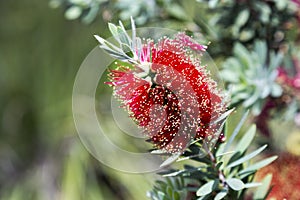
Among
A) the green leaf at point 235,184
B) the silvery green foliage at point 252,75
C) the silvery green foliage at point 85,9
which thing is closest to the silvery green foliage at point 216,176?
the green leaf at point 235,184

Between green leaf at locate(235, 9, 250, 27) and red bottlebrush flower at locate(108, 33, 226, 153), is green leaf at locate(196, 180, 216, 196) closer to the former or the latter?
red bottlebrush flower at locate(108, 33, 226, 153)

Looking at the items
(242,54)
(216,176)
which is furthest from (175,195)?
(242,54)

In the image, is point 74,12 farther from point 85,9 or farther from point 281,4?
point 281,4

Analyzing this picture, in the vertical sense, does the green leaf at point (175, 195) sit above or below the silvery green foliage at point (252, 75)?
below

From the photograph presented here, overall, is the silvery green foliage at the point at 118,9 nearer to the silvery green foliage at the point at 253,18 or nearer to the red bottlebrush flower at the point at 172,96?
the silvery green foliage at the point at 253,18

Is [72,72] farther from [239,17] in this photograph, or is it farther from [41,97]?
[239,17]

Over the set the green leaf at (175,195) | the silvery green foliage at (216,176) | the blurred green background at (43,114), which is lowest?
the blurred green background at (43,114)
